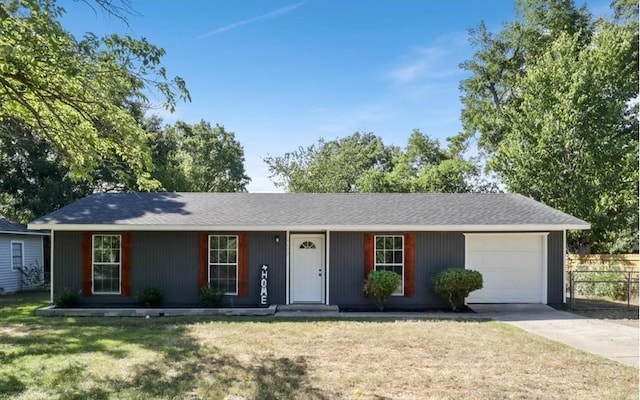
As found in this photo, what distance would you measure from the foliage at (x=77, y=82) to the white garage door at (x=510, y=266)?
927 cm

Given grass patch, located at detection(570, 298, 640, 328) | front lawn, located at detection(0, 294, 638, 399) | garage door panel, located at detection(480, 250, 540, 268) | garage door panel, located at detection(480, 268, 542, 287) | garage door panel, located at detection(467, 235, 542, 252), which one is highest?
garage door panel, located at detection(467, 235, 542, 252)

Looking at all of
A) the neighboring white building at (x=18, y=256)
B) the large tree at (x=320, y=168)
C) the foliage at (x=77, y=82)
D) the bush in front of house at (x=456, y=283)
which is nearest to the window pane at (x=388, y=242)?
the bush in front of house at (x=456, y=283)

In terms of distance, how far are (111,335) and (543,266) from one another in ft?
35.5

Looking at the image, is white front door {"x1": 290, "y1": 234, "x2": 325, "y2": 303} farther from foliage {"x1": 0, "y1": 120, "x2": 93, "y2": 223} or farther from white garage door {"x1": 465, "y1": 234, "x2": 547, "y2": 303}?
foliage {"x1": 0, "y1": 120, "x2": 93, "y2": 223}

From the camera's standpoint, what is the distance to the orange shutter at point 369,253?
1302 cm

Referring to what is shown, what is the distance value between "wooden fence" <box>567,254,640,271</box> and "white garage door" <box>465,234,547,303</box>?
5.18m

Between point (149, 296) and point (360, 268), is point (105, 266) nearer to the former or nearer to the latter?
point (149, 296)

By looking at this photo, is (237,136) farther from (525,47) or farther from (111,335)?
(111,335)

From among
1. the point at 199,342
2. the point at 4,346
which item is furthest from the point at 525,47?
the point at 4,346

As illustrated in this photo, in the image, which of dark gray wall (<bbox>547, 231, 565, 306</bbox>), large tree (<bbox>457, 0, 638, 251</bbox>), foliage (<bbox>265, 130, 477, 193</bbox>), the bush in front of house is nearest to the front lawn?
the bush in front of house

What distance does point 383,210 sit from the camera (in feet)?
46.1

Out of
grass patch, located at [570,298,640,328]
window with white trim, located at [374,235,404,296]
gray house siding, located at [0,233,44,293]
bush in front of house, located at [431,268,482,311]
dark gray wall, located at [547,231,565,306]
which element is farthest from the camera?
gray house siding, located at [0,233,44,293]

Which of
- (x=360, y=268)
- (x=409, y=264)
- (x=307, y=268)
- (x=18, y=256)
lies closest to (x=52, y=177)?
(x=18, y=256)

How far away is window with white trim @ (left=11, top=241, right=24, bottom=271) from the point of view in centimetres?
1911
